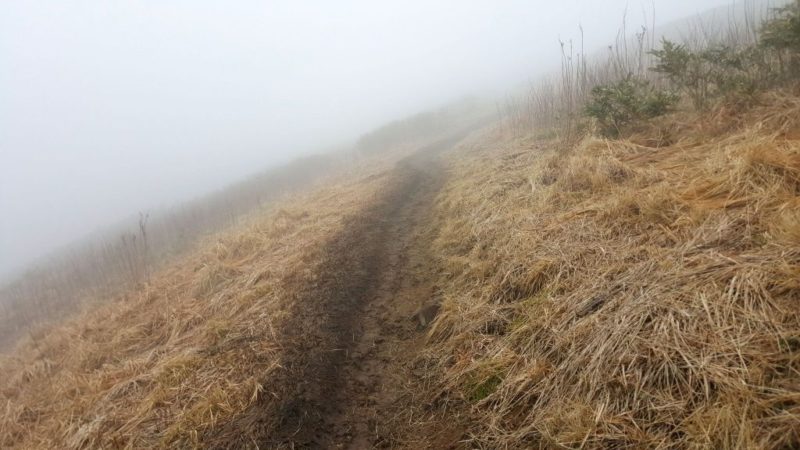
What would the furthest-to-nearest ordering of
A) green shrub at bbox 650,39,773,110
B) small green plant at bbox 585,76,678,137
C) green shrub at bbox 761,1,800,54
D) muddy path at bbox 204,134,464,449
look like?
small green plant at bbox 585,76,678,137 < green shrub at bbox 650,39,773,110 < green shrub at bbox 761,1,800,54 < muddy path at bbox 204,134,464,449

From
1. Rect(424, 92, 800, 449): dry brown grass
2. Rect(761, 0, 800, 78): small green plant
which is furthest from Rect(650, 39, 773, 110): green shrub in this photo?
Rect(424, 92, 800, 449): dry brown grass

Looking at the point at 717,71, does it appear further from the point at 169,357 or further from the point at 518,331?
the point at 169,357

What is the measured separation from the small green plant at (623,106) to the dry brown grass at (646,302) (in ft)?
2.01

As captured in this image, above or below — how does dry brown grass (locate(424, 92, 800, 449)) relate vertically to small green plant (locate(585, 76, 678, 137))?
below

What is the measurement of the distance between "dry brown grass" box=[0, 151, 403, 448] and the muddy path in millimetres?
218

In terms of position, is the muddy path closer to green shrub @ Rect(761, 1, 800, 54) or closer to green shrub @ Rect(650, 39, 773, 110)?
green shrub @ Rect(650, 39, 773, 110)

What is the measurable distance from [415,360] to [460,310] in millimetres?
751

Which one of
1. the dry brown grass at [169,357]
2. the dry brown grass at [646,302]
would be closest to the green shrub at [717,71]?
the dry brown grass at [646,302]

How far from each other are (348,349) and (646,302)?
121 inches

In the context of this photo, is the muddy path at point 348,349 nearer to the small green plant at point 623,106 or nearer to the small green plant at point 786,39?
the small green plant at point 623,106

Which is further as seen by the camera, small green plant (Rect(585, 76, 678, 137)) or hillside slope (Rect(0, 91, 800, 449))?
small green plant (Rect(585, 76, 678, 137))

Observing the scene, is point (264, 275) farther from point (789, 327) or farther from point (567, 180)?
point (789, 327)

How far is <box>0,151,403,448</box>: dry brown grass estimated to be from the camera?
4004 mm

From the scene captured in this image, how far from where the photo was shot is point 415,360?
436 cm
